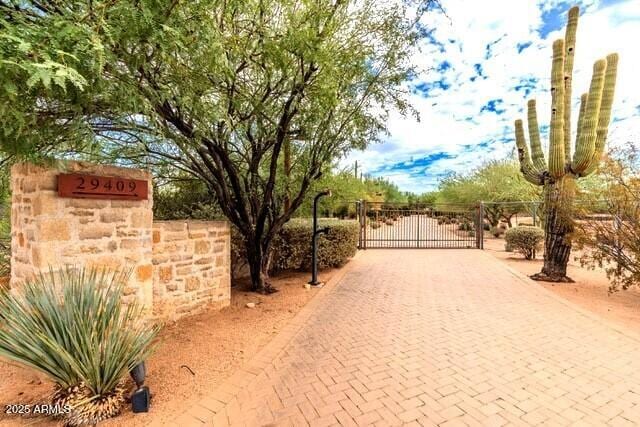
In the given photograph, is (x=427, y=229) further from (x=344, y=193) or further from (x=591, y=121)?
(x=591, y=121)

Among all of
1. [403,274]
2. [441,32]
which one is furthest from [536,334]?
[441,32]

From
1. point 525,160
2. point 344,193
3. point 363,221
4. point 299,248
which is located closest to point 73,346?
point 299,248

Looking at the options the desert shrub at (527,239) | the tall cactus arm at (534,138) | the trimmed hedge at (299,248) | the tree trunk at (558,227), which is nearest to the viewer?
the tree trunk at (558,227)

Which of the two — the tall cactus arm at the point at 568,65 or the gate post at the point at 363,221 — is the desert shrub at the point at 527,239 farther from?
the gate post at the point at 363,221

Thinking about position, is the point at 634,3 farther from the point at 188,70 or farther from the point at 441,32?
the point at 188,70

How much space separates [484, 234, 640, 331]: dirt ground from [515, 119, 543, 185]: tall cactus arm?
2.26 meters

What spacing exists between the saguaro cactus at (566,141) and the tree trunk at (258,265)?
5.87 meters

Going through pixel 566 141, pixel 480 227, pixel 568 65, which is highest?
pixel 568 65

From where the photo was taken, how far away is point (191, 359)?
3160 mm

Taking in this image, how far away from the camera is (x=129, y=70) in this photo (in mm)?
2748

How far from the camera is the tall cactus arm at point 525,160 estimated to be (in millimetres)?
6980

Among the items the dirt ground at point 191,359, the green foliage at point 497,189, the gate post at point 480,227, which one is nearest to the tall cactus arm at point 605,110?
the gate post at point 480,227

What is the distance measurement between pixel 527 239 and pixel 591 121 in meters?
4.16

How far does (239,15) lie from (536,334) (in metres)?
5.29
